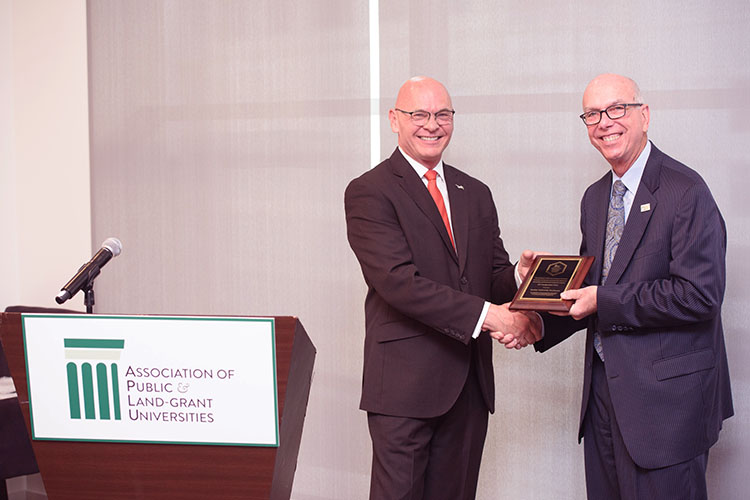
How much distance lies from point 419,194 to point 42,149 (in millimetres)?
2696

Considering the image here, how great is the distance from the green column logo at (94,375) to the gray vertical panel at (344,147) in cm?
196

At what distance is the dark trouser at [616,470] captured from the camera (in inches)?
90.7

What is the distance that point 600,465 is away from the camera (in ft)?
8.37

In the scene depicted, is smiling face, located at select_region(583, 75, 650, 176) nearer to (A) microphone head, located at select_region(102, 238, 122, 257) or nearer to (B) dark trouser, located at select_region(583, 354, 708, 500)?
(B) dark trouser, located at select_region(583, 354, 708, 500)

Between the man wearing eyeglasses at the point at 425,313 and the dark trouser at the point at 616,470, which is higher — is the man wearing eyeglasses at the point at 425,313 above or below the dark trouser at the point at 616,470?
above

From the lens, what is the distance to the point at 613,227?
8.11 feet

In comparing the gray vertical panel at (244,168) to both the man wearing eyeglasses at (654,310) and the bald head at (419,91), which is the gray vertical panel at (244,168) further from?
the man wearing eyeglasses at (654,310)

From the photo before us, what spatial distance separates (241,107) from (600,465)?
8.27 ft

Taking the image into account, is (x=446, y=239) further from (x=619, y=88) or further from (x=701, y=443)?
(x=701, y=443)

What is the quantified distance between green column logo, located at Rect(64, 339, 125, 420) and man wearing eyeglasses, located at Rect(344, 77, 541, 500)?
919mm

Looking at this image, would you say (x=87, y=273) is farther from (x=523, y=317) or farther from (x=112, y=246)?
(x=523, y=317)

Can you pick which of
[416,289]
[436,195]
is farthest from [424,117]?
[416,289]

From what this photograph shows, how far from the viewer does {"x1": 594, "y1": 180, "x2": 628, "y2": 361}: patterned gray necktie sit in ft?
8.05

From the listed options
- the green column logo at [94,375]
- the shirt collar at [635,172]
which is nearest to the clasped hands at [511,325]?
the shirt collar at [635,172]
